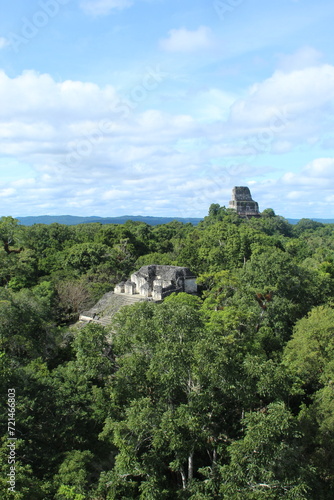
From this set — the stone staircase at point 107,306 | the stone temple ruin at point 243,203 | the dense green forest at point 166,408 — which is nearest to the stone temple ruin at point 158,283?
the stone staircase at point 107,306

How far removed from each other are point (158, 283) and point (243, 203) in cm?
5265

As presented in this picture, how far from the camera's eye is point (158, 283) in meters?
27.7

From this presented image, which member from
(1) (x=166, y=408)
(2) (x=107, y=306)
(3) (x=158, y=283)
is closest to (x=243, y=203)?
(3) (x=158, y=283)

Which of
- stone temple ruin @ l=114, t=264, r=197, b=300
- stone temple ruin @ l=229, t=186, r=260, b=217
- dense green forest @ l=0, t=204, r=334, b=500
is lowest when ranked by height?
dense green forest @ l=0, t=204, r=334, b=500

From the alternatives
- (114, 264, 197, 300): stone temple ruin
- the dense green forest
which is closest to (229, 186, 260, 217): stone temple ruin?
(114, 264, 197, 300): stone temple ruin

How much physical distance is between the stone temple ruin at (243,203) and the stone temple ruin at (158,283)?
48211 millimetres

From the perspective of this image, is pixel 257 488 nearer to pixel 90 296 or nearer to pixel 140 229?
pixel 90 296

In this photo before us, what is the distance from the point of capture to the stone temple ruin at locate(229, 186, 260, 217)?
7548cm

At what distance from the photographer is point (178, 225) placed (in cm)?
7494

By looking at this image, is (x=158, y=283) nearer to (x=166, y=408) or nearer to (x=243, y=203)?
(x=166, y=408)

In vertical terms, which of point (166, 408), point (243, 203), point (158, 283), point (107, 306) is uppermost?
point (243, 203)

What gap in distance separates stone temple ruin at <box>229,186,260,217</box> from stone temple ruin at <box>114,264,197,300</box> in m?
48.2

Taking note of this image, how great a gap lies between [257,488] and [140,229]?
1704 inches

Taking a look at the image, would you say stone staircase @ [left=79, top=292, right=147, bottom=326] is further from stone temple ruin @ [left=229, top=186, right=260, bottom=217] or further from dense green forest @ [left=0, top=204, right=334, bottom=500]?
stone temple ruin @ [left=229, top=186, right=260, bottom=217]
